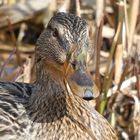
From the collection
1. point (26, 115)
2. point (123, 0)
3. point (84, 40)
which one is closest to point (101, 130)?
point (26, 115)

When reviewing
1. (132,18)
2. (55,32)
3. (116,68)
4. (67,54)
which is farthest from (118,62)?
(67,54)

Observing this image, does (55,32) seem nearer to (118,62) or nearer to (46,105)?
(46,105)

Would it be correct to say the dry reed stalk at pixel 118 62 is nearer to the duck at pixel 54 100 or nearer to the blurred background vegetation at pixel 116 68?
the blurred background vegetation at pixel 116 68

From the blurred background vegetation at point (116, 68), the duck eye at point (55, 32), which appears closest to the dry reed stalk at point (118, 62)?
the blurred background vegetation at point (116, 68)

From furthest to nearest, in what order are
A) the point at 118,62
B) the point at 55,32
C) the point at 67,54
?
the point at 118,62, the point at 55,32, the point at 67,54

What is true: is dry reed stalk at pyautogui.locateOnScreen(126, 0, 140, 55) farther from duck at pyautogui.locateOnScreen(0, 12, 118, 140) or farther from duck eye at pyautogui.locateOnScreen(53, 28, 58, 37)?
duck eye at pyautogui.locateOnScreen(53, 28, 58, 37)

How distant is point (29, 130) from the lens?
12.0ft

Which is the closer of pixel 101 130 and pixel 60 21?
pixel 60 21

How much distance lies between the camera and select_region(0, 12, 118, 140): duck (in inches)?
132

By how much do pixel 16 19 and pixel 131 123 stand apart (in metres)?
1.60

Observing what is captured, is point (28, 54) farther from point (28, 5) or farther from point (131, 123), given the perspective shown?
point (131, 123)

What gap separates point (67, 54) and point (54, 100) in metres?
0.53

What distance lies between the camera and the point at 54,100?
12.3 feet

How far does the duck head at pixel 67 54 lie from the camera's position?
10.1 feet
